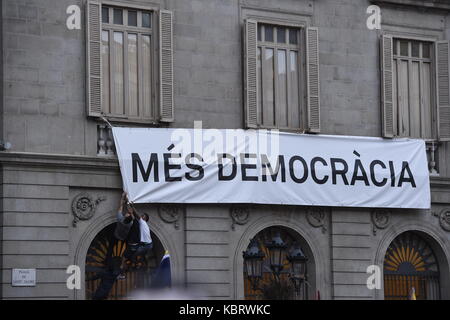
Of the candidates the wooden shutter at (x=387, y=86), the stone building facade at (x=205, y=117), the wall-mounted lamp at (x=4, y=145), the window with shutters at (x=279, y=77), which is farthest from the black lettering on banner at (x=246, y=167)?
the wall-mounted lamp at (x=4, y=145)

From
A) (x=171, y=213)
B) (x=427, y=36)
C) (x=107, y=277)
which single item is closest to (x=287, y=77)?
(x=427, y=36)

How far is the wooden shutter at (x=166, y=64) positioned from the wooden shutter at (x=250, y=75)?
1.97m

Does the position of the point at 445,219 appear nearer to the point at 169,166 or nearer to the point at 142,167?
the point at 169,166

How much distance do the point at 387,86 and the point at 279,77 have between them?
2.97 meters

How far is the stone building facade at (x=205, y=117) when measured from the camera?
26141 millimetres

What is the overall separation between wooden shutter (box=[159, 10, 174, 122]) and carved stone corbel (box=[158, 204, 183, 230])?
6.53 feet

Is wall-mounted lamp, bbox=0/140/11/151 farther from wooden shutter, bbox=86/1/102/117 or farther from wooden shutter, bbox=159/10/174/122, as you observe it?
wooden shutter, bbox=159/10/174/122

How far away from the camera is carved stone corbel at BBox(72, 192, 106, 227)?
87.4ft

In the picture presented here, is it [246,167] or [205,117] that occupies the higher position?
[205,117]

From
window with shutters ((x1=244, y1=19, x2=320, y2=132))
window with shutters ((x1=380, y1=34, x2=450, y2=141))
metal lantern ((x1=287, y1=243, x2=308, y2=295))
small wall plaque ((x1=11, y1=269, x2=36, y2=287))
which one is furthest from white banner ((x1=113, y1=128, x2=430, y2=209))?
small wall plaque ((x1=11, y1=269, x2=36, y2=287))

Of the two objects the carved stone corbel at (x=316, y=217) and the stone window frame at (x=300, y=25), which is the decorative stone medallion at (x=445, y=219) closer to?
the carved stone corbel at (x=316, y=217)

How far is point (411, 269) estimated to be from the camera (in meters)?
30.9

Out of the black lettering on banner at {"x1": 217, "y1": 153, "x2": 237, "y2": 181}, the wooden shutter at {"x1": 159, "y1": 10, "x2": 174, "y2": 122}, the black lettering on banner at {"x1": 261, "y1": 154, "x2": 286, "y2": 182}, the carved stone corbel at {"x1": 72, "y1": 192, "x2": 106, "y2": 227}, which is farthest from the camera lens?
the black lettering on banner at {"x1": 261, "y1": 154, "x2": 286, "y2": 182}

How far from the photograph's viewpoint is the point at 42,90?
26.4m
